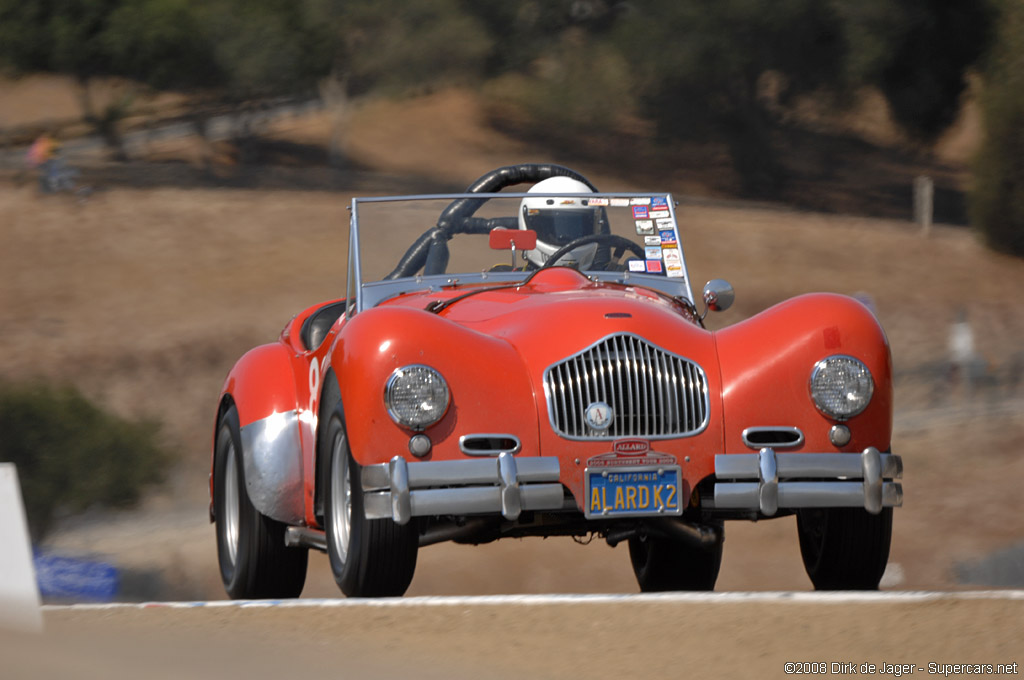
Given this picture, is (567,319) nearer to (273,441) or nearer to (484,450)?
(484,450)

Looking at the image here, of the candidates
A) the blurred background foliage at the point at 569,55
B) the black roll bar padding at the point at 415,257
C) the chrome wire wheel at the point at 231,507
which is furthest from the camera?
the blurred background foliage at the point at 569,55

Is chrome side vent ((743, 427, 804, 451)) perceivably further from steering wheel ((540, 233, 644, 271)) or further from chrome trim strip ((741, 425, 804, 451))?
steering wheel ((540, 233, 644, 271))

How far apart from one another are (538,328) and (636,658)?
1.84m

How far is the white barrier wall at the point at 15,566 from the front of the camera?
5.16 metres

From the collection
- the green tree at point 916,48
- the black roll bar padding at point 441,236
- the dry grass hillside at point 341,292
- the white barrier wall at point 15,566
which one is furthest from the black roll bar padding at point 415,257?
the green tree at point 916,48

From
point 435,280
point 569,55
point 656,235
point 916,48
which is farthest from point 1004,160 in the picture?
point 435,280

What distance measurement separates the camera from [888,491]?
5836 mm

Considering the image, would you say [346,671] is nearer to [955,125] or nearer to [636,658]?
[636,658]

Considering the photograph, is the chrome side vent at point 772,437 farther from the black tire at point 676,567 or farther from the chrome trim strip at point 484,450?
the black tire at point 676,567

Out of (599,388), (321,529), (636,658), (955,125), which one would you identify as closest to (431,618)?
(636,658)

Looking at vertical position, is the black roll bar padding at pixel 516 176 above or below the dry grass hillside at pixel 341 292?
above

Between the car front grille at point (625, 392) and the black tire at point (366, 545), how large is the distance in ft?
2.32

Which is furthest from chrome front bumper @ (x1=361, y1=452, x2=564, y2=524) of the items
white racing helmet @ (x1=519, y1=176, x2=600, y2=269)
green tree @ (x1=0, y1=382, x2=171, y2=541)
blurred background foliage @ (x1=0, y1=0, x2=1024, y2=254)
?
blurred background foliage @ (x1=0, y1=0, x2=1024, y2=254)

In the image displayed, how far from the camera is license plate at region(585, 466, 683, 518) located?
18.5ft
